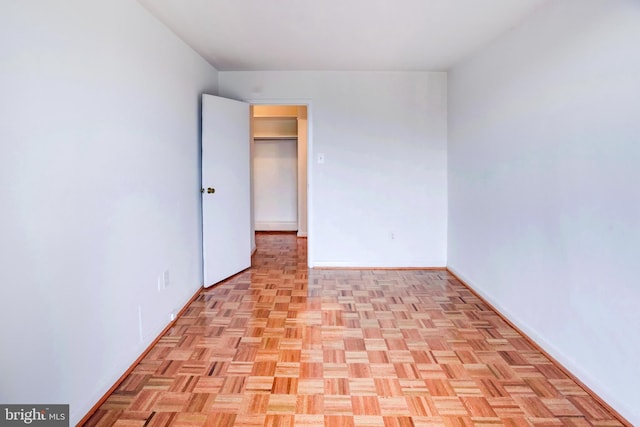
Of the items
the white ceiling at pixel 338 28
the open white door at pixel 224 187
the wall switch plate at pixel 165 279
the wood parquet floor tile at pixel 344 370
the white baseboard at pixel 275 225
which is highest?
the white ceiling at pixel 338 28

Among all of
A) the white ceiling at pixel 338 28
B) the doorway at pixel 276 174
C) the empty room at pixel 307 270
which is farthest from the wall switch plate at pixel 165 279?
the doorway at pixel 276 174

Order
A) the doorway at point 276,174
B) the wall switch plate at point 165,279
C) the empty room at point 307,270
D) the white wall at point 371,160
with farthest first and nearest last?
the doorway at point 276,174 < the white wall at point 371,160 < the wall switch plate at point 165,279 < the empty room at point 307,270

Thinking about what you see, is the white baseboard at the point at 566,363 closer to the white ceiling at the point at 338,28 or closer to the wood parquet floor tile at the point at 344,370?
the wood parquet floor tile at the point at 344,370

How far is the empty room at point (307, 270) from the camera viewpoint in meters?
1.69

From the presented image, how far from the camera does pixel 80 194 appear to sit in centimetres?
185

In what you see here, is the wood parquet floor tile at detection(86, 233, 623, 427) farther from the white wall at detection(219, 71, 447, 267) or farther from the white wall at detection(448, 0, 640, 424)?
the white wall at detection(219, 71, 447, 267)

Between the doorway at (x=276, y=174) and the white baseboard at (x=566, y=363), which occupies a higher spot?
the doorway at (x=276, y=174)

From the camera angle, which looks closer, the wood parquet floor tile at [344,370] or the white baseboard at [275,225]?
the wood parquet floor tile at [344,370]

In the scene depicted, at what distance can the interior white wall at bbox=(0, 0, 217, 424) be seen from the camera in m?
1.46

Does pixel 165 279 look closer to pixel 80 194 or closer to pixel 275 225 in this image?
pixel 80 194

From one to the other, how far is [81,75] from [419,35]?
2.50m

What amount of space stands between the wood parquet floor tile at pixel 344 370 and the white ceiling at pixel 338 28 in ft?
7.47

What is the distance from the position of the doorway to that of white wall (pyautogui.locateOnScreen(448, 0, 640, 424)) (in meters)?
3.91

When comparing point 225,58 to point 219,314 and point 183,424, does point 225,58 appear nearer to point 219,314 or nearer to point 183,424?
point 219,314
